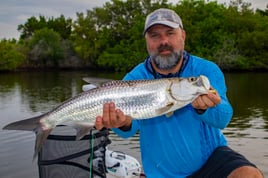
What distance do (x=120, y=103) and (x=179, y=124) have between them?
0.78 metres

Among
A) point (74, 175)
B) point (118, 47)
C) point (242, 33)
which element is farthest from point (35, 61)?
point (74, 175)

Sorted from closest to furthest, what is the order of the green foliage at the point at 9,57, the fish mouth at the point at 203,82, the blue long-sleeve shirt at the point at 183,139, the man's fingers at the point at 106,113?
the fish mouth at the point at 203,82 < the man's fingers at the point at 106,113 < the blue long-sleeve shirt at the point at 183,139 < the green foliage at the point at 9,57

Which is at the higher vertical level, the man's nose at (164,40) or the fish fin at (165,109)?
→ the man's nose at (164,40)

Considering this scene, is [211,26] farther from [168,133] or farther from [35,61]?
[168,133]

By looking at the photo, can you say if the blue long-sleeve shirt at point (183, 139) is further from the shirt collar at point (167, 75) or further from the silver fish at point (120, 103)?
the silver fish at point (120, 103)

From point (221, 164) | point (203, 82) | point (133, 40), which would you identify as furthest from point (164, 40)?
point (133, 40)

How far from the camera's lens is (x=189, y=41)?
2480 inches

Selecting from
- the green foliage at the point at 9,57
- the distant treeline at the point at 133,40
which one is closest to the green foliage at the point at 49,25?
the distant treeline at the point at 133,40

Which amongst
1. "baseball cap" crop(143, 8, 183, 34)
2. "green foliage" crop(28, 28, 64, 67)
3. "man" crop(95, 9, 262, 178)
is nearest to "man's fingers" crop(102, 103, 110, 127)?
"man" crop(95, 9, 262, 178)

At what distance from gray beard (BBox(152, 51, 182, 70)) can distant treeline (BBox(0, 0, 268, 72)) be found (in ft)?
183

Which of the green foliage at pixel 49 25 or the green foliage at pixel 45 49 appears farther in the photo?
the green foliage at pixel 49 25

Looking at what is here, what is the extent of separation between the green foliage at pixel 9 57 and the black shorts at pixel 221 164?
226 feet

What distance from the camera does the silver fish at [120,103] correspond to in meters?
3.67

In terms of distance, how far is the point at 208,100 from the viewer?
11.9ft
